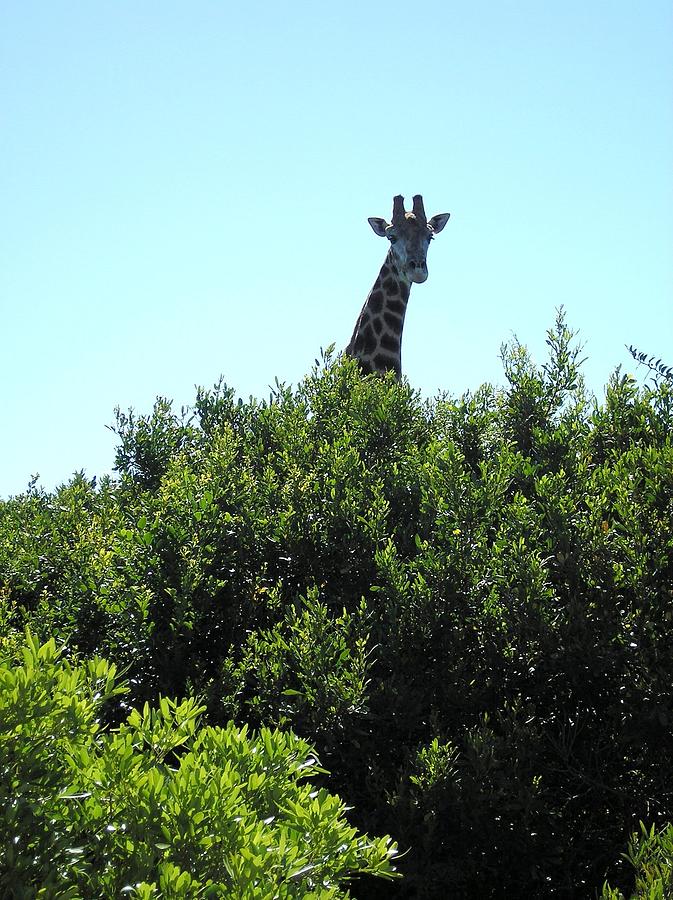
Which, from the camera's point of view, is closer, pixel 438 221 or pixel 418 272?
pixel 418 272

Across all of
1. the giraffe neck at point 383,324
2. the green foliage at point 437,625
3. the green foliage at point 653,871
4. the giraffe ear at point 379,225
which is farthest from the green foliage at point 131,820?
the giraffe ear at point 379,225

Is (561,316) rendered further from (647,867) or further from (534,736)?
(647,867)

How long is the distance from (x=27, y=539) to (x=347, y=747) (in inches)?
153

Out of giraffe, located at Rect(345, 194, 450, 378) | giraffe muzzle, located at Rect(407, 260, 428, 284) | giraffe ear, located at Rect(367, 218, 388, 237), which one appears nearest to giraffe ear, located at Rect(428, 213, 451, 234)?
giraffe, located at Rect(345, 194, 450, 378)

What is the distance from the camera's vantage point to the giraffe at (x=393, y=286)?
50.1ft

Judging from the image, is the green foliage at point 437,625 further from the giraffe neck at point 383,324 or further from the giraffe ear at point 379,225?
the giraffe ear at point 379,225

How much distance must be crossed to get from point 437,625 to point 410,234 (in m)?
10.8

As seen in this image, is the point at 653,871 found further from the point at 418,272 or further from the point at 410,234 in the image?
the point at 410,234

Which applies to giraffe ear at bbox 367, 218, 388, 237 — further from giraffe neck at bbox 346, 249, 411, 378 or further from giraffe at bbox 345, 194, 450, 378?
giraffe neck at bbox 346, 249, 411, 378

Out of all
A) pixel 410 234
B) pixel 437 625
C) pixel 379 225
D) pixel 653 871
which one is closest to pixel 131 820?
pixel 653 871

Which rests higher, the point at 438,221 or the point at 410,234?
the point at 438,221

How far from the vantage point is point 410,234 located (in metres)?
15.5

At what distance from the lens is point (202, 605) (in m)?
6.25

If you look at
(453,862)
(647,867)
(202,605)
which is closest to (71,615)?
(202,605)
